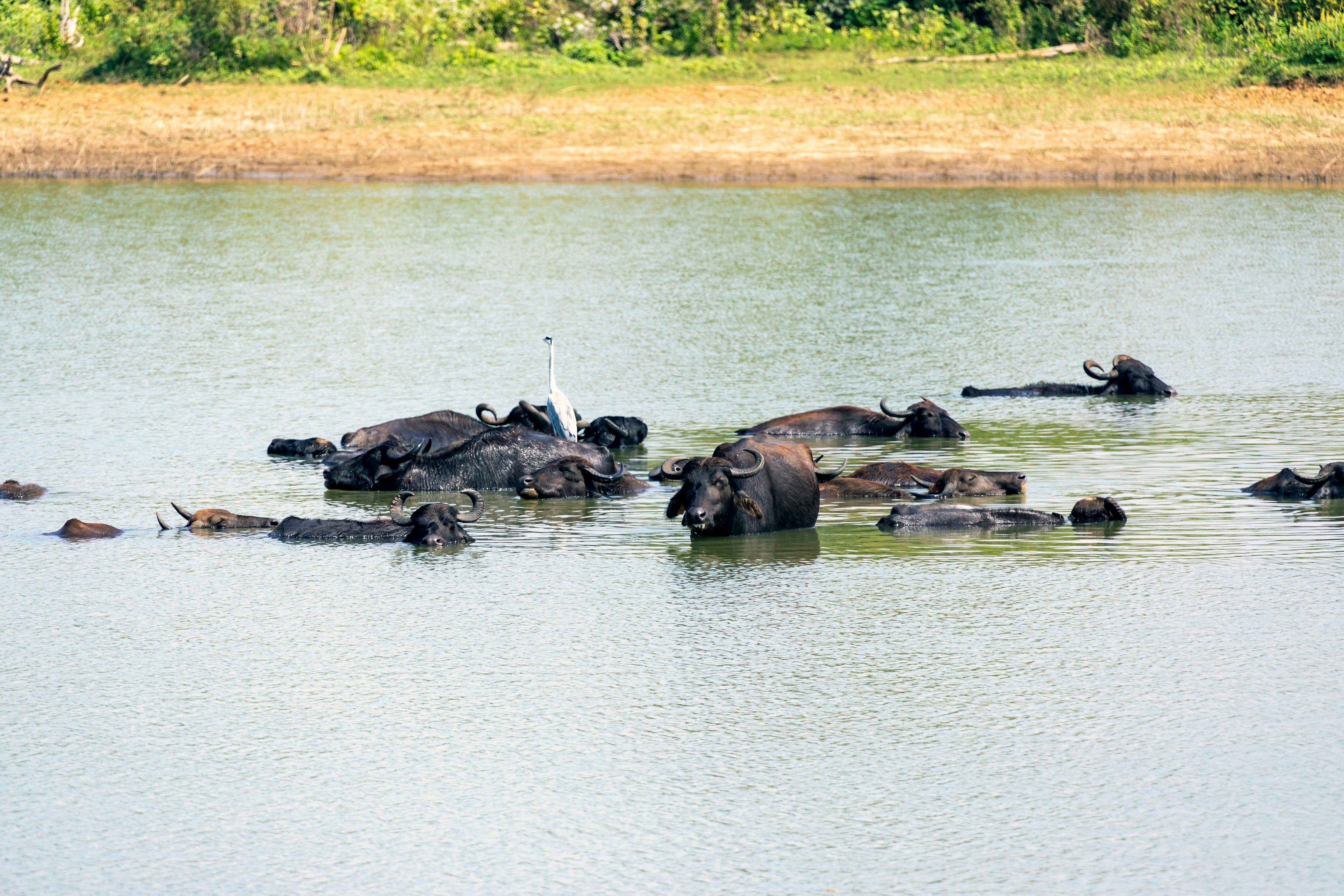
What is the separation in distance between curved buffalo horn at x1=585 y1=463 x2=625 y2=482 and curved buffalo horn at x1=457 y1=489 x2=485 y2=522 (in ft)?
2.95

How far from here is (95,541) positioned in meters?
10.2

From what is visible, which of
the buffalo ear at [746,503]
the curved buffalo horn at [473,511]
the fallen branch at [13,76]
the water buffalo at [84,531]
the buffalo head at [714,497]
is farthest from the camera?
the fallen branch at [13,76]

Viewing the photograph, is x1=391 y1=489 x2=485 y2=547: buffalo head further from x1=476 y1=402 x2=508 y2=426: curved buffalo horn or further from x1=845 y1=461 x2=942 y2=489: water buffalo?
x1=845 y1=461 x2=942 y2=489: water buffalo

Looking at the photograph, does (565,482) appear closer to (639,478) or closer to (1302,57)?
(639,478)

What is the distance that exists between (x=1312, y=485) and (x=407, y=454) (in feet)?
17.3

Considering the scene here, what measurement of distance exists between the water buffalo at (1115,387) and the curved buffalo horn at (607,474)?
4.10m

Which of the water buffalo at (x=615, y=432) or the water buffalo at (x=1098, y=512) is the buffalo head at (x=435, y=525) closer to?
the water buffalo at (x=615, y=432)

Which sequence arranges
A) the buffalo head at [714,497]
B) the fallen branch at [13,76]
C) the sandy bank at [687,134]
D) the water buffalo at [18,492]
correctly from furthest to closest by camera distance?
the fallen branch at [13,76] → the sandy bank at [687,134] → the water buffalo at [18,492] → the buffalo head at [714,497]

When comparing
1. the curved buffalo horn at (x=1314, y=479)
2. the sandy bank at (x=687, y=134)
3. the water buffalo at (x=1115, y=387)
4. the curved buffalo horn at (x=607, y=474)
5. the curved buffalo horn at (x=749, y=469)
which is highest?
the sandy bank at (x=687, y=134)

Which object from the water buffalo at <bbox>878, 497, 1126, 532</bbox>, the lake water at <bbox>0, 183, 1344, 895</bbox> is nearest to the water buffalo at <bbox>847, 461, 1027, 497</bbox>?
the lake water at <bbox>0, 183, 1344, 895</bbox>

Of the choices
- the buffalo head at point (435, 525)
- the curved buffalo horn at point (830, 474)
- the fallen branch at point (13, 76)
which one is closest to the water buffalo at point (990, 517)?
the curved buffalo horn at point (830, 474)

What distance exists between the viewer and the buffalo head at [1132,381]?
14.9 meters

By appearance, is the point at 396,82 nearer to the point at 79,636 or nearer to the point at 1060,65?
the point at 1060,65

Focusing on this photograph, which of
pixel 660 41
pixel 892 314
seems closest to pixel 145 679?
pixel 892 314
